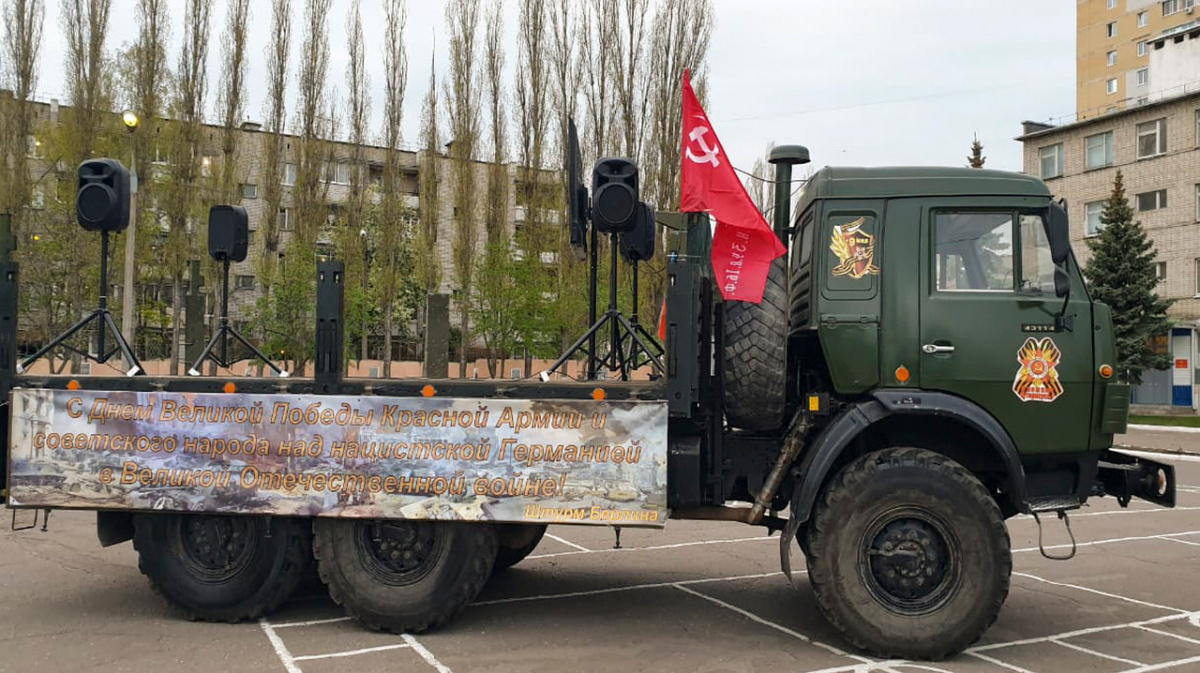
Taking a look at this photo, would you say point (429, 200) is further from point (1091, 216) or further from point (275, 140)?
point (1091, 216)

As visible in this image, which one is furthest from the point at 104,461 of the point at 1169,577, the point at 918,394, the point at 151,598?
the point at 1169,577

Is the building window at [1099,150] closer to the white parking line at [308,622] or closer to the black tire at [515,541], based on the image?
the black tire at [515,541]

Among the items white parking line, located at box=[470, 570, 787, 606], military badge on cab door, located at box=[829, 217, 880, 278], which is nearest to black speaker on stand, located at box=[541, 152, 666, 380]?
military badge on cab door, located at box=[829, 217, 880, 278]

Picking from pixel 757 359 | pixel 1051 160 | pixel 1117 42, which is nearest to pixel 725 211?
pixel 757 359

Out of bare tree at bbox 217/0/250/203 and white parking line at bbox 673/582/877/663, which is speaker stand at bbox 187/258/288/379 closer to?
white parking line at bbox 673/582/877/663

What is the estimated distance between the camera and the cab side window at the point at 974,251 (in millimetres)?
6641

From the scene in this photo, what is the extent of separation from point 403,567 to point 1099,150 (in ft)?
147

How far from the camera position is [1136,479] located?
266 inches

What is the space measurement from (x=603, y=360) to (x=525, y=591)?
2.07 metres

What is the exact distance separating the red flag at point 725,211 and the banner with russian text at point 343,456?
107 centimetres

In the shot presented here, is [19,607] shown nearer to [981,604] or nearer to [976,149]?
[981,604]

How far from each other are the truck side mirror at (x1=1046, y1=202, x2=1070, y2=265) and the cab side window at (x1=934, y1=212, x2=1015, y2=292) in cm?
27

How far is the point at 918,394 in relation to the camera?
6.50 m

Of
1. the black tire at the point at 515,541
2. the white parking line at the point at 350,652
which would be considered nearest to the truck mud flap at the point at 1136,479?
the black tire at the point at 515,541
